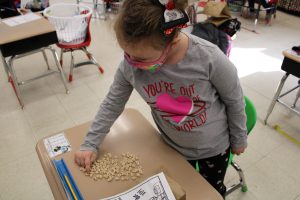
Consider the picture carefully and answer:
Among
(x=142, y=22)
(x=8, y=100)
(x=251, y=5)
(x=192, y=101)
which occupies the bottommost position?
(x=8, y=100)

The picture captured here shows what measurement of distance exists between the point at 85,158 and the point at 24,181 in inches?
45.8

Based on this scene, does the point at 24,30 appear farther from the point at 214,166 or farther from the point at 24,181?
the point at 214,166

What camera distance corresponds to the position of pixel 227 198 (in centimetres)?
164

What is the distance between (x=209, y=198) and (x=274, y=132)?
158 centimetres

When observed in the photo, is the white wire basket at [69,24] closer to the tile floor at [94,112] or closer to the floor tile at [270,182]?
the tile floor at [94,112]

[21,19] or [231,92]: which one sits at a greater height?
[231,92]

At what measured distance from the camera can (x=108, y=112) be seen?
1.00 meters

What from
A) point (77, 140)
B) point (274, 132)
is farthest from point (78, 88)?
point (274, 132)

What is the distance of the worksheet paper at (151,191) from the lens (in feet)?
2.51

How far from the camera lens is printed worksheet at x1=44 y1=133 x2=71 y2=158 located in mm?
1007

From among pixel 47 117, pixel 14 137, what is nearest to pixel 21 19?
pixel 47 117

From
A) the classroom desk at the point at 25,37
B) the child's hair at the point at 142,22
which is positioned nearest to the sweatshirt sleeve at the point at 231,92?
the child's hair at the point at 142,22

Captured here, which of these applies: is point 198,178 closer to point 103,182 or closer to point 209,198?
point 209,198

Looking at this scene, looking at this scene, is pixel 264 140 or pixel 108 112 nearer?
pixel 108 112
